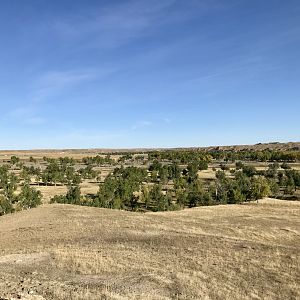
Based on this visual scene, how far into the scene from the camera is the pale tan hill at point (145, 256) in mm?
31391

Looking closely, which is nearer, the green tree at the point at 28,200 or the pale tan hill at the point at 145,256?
the pale tan hill at the point at 145,256

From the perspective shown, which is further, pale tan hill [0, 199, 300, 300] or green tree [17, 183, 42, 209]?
green tree [17, 183, 42, 209]

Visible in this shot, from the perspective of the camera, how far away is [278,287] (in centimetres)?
3319

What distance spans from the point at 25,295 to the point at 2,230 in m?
27.2

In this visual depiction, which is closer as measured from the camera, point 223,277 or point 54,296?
point 54,296

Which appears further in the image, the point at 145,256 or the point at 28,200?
the point at 28,200

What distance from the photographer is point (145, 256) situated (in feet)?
131

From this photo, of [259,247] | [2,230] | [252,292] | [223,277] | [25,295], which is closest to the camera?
[25,295]

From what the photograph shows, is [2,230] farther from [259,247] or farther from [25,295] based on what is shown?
[259,247]

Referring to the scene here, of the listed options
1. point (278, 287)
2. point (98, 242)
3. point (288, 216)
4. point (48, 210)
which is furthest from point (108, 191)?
point (278, 287)

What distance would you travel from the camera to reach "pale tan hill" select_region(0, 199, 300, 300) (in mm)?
31391

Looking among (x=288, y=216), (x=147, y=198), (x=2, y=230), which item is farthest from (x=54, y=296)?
(x=147, y=198)

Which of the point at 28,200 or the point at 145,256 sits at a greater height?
the point at 28,200

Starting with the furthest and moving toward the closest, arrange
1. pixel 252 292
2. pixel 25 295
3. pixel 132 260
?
1. pixel 132 260
2. pixel 252 292
3. pixel 25 295
